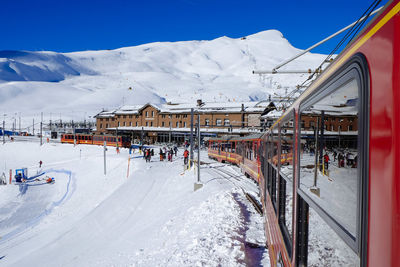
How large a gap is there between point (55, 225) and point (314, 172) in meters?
19.5

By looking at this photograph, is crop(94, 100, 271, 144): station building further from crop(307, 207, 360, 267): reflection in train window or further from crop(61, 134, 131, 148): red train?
crop(307, 207, 360, 267): reflection in train window

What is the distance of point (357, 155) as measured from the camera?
5.34 ft

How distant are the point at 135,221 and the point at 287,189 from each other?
43.9 ft

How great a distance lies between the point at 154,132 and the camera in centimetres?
5919

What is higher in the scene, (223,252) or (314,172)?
(314,172)

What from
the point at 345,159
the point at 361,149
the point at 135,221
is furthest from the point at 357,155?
the point at 135,221

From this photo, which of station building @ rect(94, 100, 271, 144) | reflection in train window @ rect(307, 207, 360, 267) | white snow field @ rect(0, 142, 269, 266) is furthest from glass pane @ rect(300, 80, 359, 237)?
station building @ rect(94, 100, 271, 144)

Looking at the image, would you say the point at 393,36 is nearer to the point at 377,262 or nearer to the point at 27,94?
the point at 377,262

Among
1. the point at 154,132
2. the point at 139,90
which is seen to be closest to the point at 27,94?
the point at 139,90

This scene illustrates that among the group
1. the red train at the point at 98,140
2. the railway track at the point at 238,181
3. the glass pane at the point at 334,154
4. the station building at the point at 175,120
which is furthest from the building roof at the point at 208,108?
the glass pane at the point at 334,154

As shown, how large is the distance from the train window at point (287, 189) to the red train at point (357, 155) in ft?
2.40

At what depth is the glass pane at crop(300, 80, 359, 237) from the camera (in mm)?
1697

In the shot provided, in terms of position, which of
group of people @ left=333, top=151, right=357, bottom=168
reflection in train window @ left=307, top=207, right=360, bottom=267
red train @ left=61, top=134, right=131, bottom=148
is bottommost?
red train @ left=61, top=134, right=131, bottom=148

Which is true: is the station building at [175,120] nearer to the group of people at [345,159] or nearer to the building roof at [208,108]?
the building roof at [208,108]
